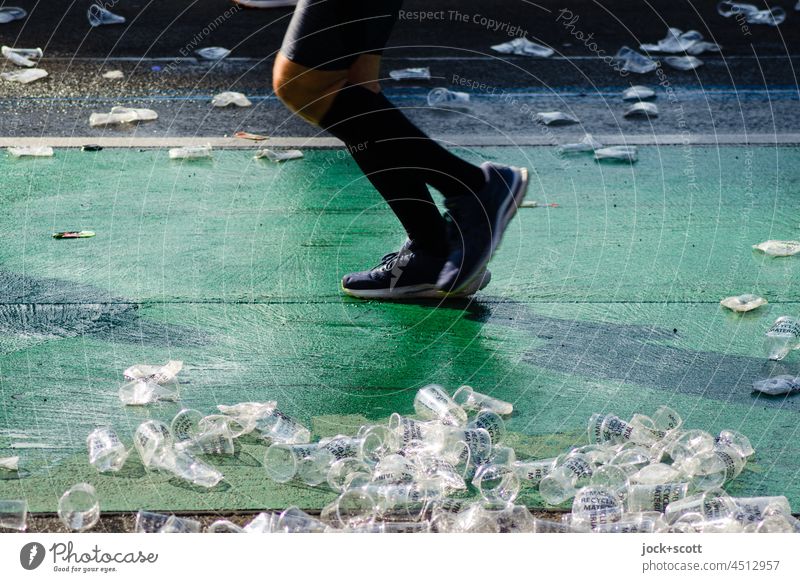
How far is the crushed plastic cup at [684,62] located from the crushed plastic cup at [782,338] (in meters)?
3.79

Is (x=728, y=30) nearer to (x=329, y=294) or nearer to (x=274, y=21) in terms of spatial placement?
(x=274, y=21)

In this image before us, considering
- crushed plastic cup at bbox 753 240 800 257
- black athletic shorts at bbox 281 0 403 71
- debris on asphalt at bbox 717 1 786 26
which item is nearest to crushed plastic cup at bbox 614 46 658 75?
debris on asphalt at bbox 717 1 786 26

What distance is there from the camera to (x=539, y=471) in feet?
10.7

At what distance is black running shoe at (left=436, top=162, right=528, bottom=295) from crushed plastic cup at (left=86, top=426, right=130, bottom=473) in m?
1.39

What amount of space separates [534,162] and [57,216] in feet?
7.24

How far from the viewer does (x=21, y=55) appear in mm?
7551

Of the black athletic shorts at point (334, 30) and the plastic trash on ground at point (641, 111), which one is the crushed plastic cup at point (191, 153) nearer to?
the black athletic shorts at point (334, 30)

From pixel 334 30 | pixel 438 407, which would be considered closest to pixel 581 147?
pixel 334 30

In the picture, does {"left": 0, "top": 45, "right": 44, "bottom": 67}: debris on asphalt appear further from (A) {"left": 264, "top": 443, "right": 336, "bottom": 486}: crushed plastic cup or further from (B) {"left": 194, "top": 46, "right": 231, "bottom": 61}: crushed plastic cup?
(A) {"left": 264, "top": 443, "right": 336, "bottom": 486}: crushed plastic cup

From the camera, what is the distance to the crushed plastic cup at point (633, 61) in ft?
24.8

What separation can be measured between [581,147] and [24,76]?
3299 millimetres

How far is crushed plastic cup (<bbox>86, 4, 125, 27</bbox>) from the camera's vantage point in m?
8.52
